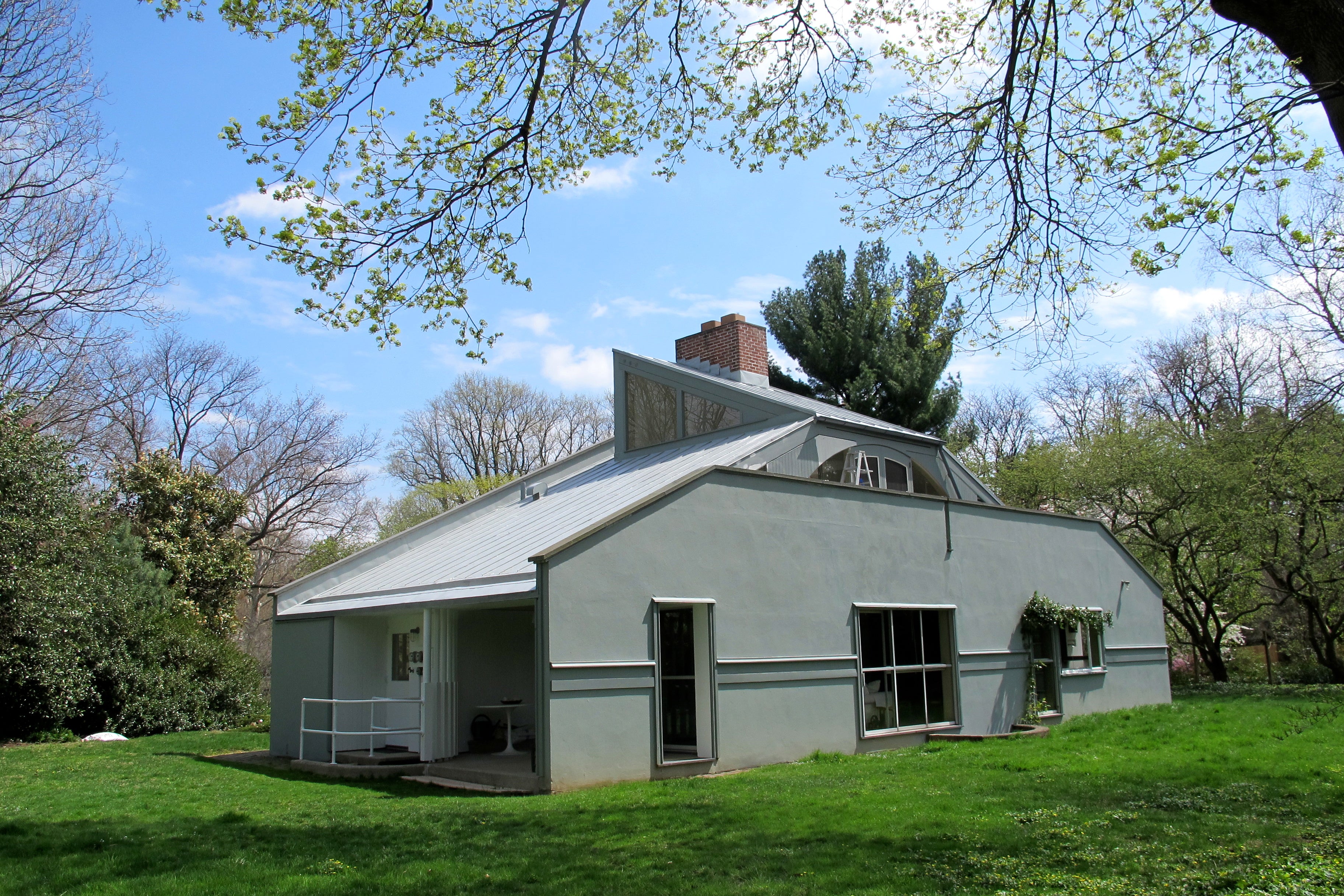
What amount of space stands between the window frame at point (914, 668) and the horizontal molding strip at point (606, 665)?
12.7ft

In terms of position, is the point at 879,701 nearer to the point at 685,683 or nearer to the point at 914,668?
the point at 914,668

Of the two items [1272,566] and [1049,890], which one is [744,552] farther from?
[1272,566]

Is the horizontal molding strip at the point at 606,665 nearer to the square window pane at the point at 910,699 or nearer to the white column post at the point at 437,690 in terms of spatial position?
the white column post at the point at 437,690

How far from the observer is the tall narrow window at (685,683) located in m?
11.8

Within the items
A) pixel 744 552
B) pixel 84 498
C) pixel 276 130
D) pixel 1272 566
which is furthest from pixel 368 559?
pixel 1272 566

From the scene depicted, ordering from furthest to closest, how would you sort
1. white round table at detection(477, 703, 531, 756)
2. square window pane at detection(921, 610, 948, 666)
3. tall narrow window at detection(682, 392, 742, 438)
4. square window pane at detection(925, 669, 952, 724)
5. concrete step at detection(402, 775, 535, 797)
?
tall narrow window at detection(682, 392, 742, 438) → square window pane at detection(921, 610, 948, 666) → square window pane at detection(925, 669, 952, 724) → white round table at detection(477, 703, 531, 756) → concrete step at detection(402, 775, 535, 797)

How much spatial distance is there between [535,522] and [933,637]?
6.48 m

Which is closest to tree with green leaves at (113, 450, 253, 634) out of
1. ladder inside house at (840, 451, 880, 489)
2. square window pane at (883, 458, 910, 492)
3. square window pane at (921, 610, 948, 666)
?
ladder inside house at (840, 451, 880, 489)

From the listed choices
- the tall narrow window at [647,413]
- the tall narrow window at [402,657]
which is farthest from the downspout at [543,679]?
the tall narrow window at [647,413]

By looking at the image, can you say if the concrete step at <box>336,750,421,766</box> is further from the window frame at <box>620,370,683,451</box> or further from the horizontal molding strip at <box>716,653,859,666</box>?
the window frame at <box>620,370,683,451</box>

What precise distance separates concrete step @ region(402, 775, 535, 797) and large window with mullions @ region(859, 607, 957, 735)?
5.38 metres

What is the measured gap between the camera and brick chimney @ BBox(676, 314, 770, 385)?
1978 cm

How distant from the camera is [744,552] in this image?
41.7 ft

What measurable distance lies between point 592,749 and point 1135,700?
12.9 metres
